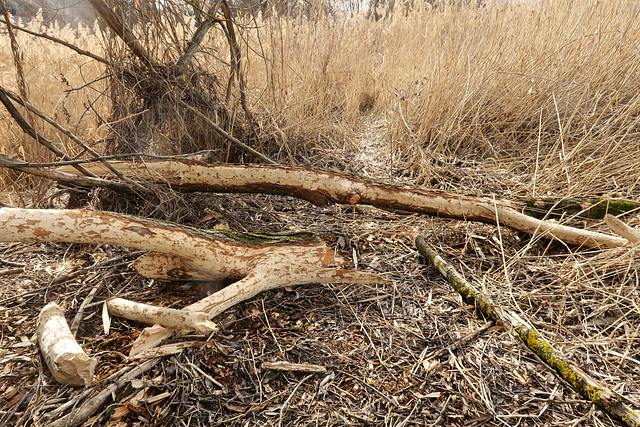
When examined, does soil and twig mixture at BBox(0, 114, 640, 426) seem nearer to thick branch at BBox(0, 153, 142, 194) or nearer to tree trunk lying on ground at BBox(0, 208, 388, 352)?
tree trunk lying on ground at BBox(0, 208, 388, 352)

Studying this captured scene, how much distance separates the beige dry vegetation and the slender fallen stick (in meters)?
0.05

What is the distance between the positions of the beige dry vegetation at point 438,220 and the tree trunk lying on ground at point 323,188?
0.18m

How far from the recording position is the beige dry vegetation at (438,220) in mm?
1209

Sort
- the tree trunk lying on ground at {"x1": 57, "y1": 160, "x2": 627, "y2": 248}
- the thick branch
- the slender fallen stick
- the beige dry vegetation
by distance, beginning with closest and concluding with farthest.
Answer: the slender fallen stick, the beige dry vegetation, the thick branch, the tree trunk lying on ground at {"x1": 57, "y1": 160, "x2": 627, "y2": 248}

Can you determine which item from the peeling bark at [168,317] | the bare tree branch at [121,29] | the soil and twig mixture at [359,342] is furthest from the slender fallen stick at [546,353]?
the bare tree branch at [121,29]

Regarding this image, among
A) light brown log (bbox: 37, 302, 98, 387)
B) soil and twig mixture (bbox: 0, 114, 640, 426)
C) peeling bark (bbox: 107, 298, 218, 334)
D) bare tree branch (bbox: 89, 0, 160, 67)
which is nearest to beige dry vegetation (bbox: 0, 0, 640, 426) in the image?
soil and twig mixture (bbox: 0, 114, 640, 426)

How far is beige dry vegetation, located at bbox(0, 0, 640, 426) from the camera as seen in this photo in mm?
1209

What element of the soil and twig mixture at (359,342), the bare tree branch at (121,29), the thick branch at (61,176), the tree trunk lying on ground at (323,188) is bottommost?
the soil and twig mixture at (359,342)

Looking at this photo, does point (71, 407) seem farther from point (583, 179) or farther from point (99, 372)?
point (583, 179)

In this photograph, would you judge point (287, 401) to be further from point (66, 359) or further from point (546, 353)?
point (546, 353)

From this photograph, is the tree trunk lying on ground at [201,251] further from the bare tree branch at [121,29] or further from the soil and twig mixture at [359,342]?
the bare tree branch at [121,29]

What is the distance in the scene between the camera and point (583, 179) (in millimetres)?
2162

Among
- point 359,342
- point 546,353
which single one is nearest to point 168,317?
point 359,342

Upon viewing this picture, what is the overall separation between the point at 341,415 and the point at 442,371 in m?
0.42
